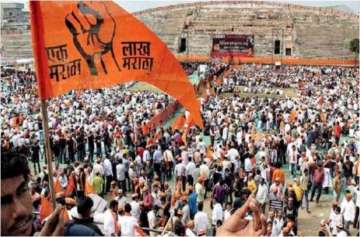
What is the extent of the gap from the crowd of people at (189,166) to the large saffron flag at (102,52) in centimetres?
133

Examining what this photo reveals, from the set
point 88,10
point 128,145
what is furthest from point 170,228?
point 128,145

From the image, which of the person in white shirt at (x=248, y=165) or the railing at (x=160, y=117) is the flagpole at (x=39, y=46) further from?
the railing at (x=160, y=117)

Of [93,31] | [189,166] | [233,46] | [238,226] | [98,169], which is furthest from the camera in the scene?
[233,46]

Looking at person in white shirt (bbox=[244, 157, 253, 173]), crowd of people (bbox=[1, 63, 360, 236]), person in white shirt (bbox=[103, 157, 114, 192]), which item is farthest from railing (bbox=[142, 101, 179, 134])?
person in white shirt (bbox=[244, 157, 253, 173])

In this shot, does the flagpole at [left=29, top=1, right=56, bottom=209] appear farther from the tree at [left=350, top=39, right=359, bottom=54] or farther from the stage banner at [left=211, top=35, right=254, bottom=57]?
the tree at [left=350, top=39, right=359, bottom=54]

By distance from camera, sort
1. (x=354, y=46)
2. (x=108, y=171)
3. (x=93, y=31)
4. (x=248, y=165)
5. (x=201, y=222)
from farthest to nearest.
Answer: (x=354, y=46), (x=248, y=165), (x=108, y=171), (x=201, y=222), (x=93, y=31)

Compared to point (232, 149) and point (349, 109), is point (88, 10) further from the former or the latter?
point (349, 109)

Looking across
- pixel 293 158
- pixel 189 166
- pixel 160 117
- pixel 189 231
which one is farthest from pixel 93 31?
pixel 160 117

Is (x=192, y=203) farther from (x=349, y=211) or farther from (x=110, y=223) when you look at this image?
(x=349, y=211)

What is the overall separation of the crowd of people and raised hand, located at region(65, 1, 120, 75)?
159 cm

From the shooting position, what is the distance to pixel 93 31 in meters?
6.49

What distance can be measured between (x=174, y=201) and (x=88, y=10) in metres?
4.49

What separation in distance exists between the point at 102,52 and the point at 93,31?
0.24 metres

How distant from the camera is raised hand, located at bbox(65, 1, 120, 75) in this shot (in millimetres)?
6344
